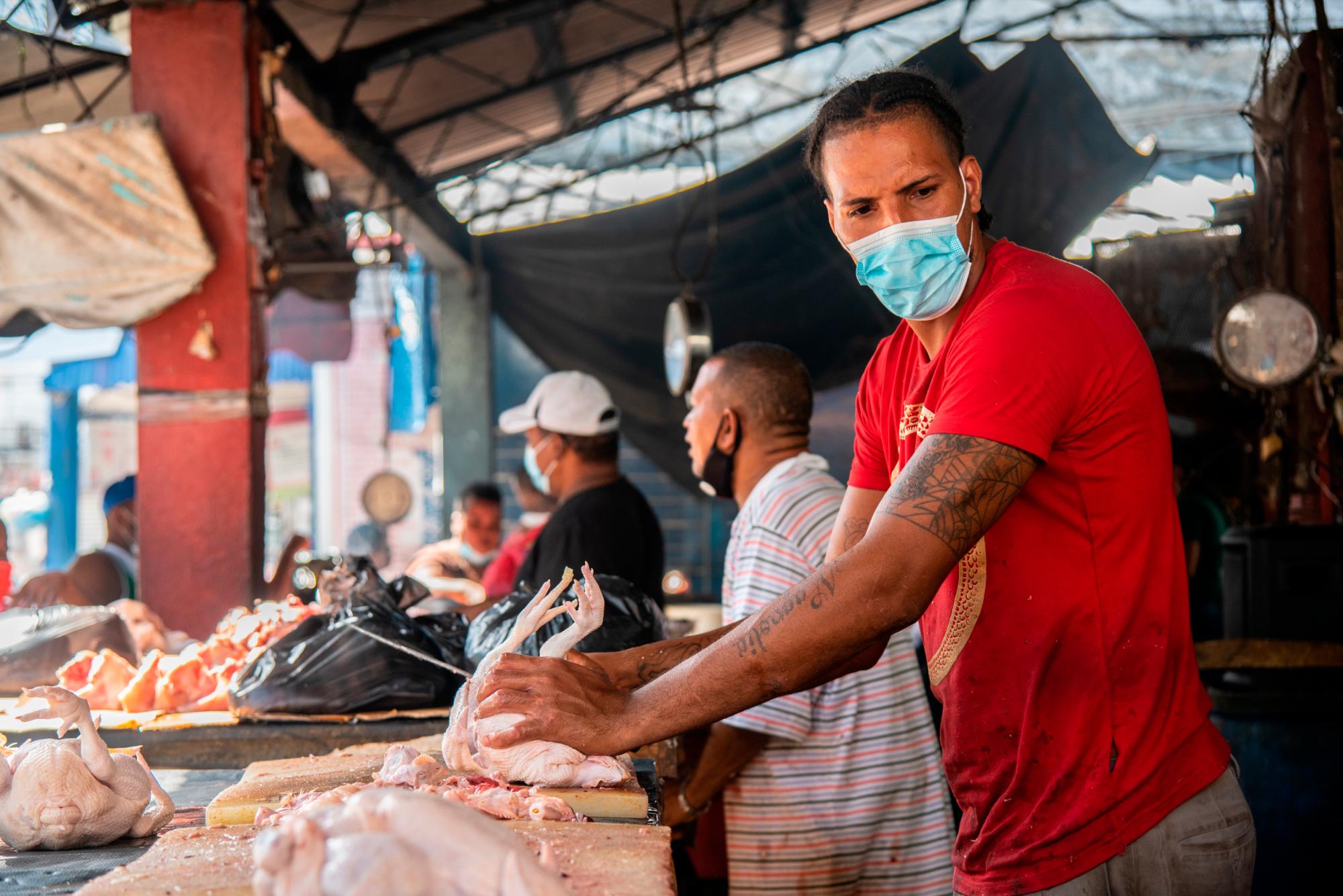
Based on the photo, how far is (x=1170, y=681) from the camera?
2.03m

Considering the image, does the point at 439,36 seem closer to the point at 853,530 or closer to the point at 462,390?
the point at 462,390

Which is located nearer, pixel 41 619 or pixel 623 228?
pixel 41 619

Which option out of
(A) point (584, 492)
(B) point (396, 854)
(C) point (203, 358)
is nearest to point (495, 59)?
(C) point (203, 358)

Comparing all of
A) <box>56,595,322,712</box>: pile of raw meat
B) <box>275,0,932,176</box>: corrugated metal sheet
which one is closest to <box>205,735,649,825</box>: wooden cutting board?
<box>56,595,322,712</box>: pile of raw meat

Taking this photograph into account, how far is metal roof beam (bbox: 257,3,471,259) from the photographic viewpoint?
6.29 m

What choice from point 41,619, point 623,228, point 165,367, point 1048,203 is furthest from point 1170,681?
point 623,228

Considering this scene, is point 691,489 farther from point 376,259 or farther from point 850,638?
point 850,638

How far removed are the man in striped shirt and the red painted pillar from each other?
2721 mm

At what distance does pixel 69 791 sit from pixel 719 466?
2.09 m

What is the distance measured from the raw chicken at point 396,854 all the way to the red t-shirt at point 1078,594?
3.14ft

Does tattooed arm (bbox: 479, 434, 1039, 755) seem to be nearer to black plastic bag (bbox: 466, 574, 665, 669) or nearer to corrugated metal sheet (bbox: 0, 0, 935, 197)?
black plastic bag (bbox: 466, 574, 665, 669)

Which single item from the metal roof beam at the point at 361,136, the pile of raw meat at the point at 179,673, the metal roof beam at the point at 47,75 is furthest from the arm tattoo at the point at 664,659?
the metal roof beam at the point at 47,75

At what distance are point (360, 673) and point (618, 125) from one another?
861 cm

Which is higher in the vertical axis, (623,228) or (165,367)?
(623,228)
